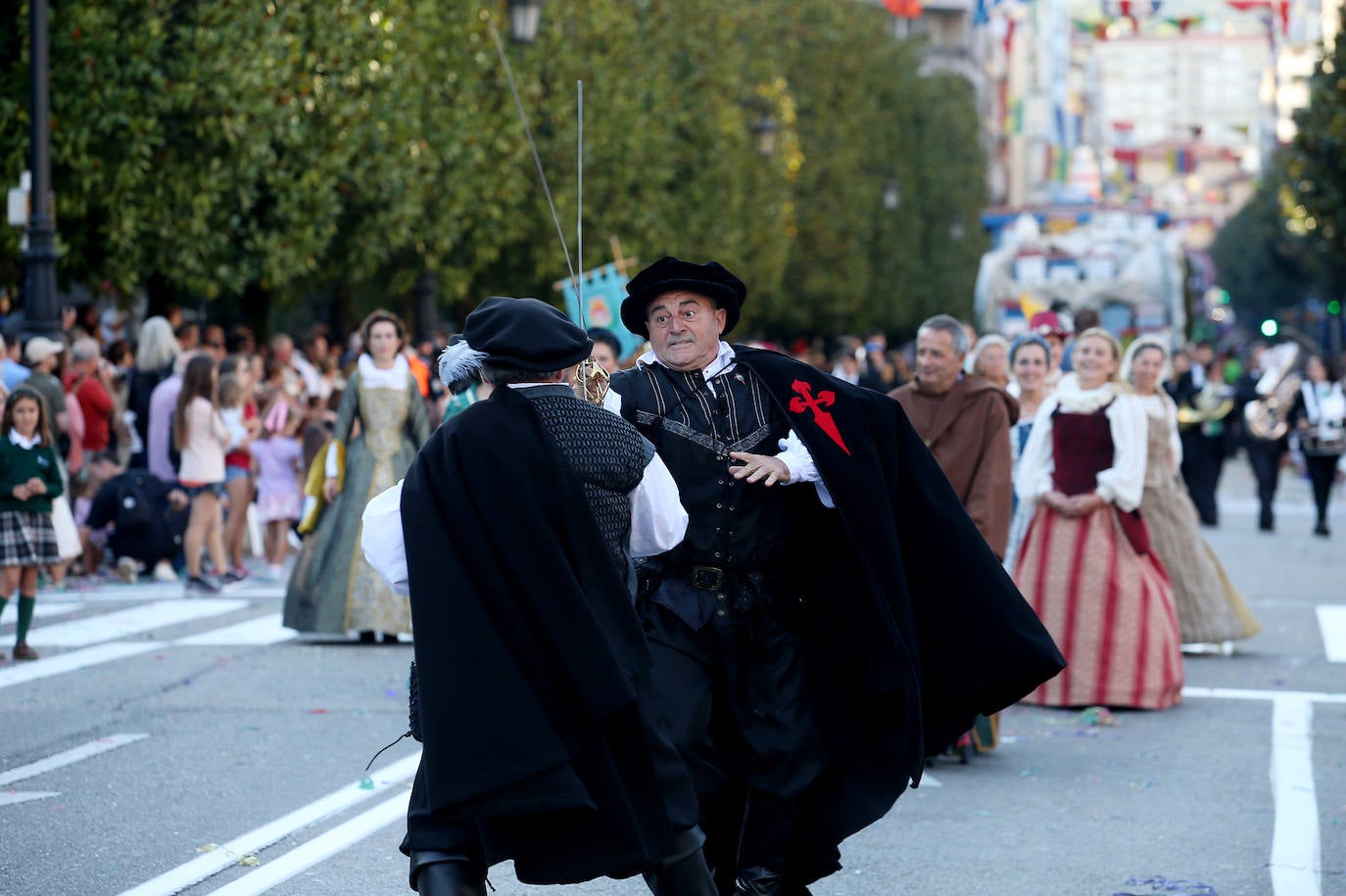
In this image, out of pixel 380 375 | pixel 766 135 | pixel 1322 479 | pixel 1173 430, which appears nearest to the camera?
pixel 380 375

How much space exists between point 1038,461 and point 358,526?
148 inches

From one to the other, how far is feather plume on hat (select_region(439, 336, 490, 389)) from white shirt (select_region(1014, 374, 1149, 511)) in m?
5.64

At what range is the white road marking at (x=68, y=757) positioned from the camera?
774cm

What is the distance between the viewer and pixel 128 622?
40.2ft

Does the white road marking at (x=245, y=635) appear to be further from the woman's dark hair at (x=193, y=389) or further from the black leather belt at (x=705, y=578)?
the black leather belt at (x=705, y=578)

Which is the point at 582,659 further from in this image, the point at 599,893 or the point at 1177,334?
the point at 1177,334

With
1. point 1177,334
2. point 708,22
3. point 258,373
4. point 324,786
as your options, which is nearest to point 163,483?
point 258,373

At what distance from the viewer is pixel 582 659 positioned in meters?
4.39

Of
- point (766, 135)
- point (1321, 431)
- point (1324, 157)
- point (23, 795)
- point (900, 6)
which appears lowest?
point (23, 795)

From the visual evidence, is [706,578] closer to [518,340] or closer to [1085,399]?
[518,340]

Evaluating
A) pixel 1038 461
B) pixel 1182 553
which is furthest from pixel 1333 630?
pixel 1038 461

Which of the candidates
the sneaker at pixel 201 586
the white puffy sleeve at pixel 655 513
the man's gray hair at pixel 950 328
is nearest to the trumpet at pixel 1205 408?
the sneaker at pixel 201 586

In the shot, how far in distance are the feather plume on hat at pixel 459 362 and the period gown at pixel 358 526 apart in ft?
21.3

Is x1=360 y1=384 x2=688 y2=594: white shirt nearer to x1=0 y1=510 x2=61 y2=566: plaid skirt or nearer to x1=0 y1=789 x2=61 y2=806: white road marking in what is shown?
x1=0 y1=789 x2=61 y2=806: white road marking
